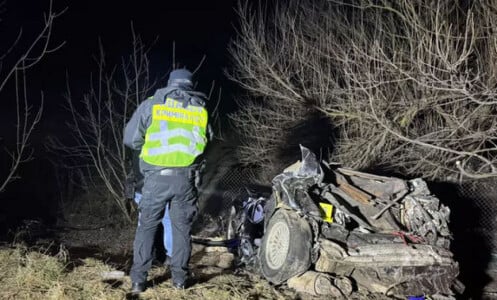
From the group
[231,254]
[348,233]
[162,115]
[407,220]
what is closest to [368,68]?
[407,220]

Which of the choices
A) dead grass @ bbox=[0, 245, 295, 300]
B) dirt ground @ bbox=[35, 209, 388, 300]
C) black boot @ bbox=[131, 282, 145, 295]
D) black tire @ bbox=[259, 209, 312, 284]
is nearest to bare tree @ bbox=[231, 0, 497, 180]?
black tire @ bbox=[259, 209, 312, 284]

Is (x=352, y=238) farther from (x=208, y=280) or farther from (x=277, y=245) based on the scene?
(x=208, y=280)

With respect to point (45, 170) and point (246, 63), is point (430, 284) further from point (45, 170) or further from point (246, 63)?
point (45, 170)

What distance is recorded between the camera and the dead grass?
3.43 metres

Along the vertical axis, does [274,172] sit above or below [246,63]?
below

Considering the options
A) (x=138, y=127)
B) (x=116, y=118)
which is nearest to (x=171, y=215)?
(x=138, y=127)

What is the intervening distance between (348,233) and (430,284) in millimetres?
966

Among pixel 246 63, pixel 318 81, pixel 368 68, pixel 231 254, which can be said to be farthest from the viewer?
pixel 246 63

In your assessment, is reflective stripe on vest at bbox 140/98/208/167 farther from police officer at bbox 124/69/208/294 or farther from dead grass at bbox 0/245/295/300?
dead grass at bbox 0/245/295/300

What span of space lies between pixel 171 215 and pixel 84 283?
95 cm

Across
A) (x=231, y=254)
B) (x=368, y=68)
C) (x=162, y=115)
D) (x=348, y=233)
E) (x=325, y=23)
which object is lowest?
(x=231, y=254)

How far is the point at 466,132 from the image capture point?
21.5 ft

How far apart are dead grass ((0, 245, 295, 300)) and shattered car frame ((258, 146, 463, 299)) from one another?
39cm

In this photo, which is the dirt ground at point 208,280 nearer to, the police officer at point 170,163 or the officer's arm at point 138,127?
the police officer at point 170,163
